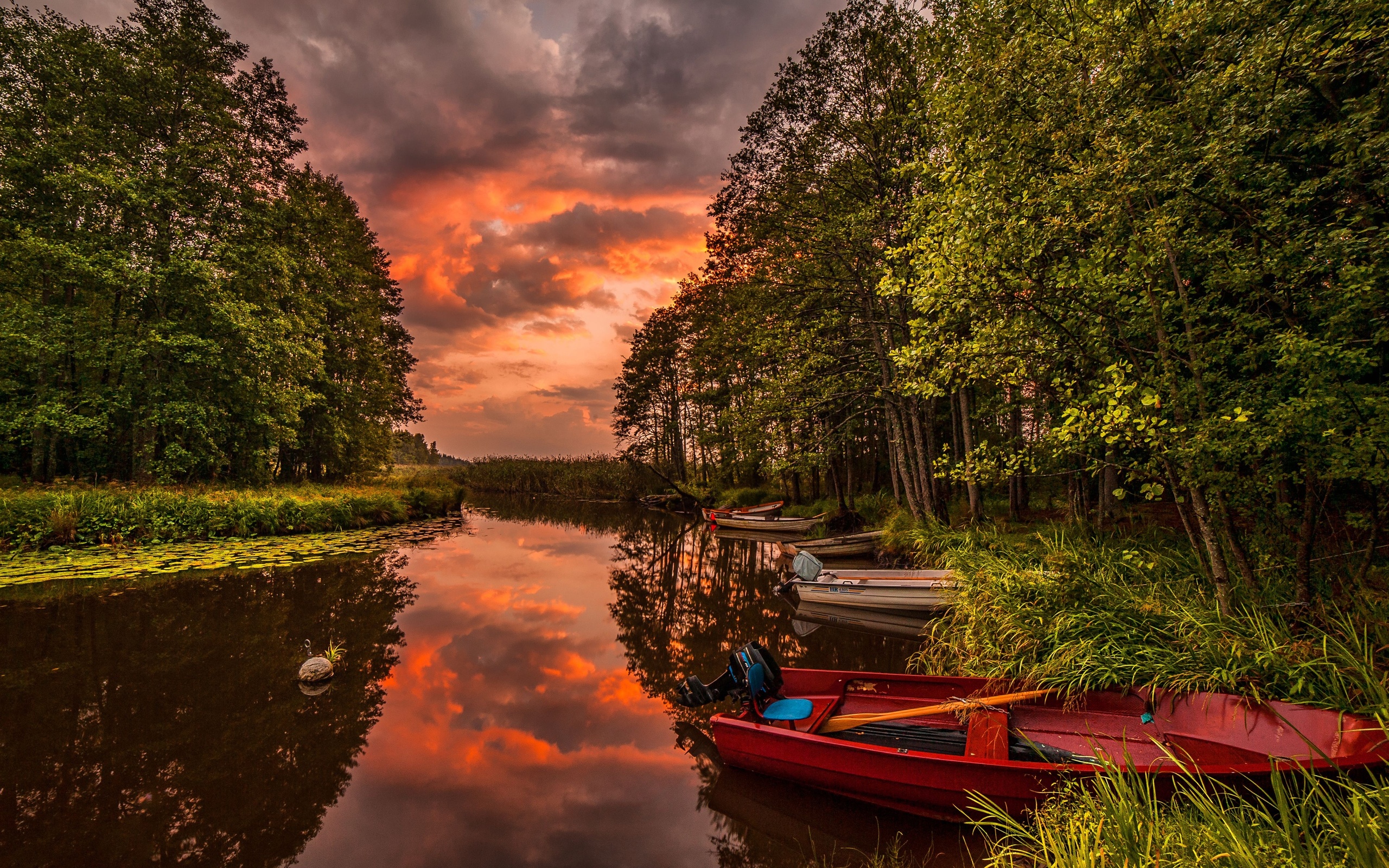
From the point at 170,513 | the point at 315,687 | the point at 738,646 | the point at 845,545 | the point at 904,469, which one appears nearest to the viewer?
the point at 315,687

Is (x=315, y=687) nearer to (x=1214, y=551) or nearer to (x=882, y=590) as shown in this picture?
(x=882, y=590)

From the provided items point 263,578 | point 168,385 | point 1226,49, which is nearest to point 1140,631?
point 1226,49

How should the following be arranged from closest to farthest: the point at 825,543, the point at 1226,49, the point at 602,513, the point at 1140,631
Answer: the point at 1226,49
the point at 1140,631
the point at 825,543
the point at 602,513

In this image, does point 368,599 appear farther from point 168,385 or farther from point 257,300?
point 257,300

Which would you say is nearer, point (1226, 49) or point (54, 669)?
point (1226, 49)

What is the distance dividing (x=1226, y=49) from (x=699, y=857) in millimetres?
9208

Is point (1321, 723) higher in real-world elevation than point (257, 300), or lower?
lower

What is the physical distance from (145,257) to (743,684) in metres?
22.8

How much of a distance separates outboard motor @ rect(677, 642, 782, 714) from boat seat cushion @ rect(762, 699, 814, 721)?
0.10 meters

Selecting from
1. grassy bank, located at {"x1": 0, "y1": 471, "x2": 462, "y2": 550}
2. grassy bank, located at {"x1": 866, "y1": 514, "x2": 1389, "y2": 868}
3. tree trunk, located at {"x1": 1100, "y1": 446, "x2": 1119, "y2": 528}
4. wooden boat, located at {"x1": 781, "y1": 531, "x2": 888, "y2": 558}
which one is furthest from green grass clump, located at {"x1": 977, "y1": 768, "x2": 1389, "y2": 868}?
grassy bank, located at {"x1": 0, "y1": 471, "x2": 462, "y2": 550}

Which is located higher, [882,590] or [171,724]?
[171,724]

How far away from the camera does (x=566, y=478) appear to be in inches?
1679

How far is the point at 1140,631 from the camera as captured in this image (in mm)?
5562

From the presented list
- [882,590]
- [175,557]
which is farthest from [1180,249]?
[175,557]
